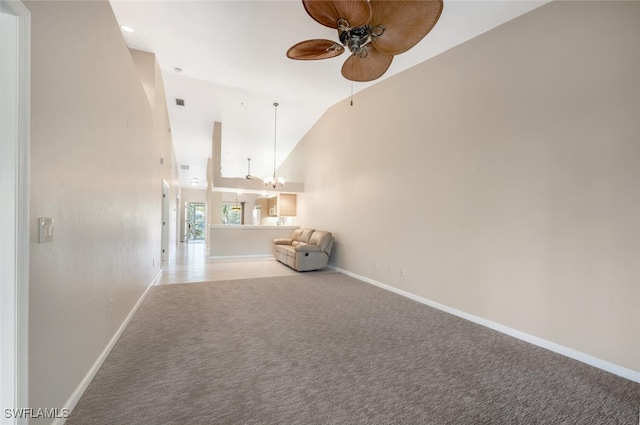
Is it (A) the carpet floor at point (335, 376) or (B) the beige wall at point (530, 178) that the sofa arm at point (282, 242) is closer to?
(B) the beige wall at point (530, 178)

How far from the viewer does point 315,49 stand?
236 cm

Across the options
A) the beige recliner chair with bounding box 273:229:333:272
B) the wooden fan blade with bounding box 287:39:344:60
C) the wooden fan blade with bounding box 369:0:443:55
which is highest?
the wooden fan blade with bounding box 287:39:344:60

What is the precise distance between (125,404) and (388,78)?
520cm

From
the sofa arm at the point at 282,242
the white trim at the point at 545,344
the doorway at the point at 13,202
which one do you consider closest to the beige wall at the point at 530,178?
the white trim at the point at 545,344

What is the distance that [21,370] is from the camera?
1.12 m

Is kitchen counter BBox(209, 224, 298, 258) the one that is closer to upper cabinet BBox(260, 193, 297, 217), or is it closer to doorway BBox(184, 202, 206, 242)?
upper cabinet BBox(260, 193, 297, 217)

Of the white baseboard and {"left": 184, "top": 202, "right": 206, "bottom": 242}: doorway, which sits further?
{"left": 184, "top": 202, "right": 206, "bottom": 242}: doorway

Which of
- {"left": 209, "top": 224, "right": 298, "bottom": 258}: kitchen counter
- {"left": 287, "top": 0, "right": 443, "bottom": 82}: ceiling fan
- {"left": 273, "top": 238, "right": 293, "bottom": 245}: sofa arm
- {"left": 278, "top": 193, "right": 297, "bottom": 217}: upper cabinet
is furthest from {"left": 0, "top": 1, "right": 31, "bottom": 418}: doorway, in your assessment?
{"left": 278, "top": 193, "right": 297, "bottom": 217}: upper cabinet

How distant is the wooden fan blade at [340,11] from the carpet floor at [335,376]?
2633 mm

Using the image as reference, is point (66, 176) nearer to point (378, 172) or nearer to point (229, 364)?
point (229, 364)

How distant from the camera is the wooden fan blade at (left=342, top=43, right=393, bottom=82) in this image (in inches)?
93.5

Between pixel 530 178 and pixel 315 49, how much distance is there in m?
2.50

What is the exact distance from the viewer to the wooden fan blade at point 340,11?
1769mm

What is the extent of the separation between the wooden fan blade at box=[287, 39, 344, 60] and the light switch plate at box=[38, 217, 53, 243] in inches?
80.6
